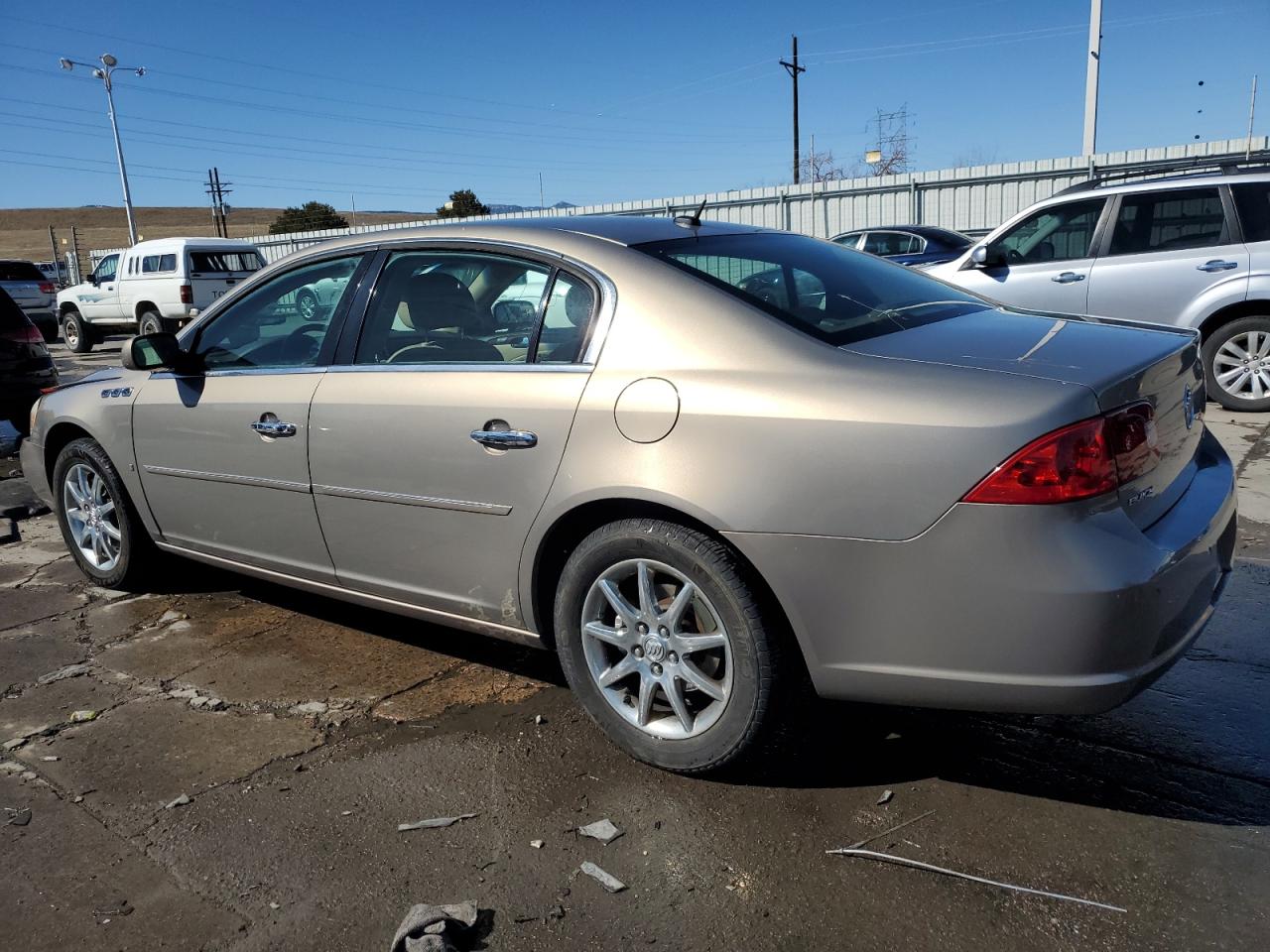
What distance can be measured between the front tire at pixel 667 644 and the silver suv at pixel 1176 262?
562 centimetres

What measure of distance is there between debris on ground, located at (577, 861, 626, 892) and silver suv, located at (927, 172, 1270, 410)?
6.14 meters

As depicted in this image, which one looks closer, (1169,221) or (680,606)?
(680,606)

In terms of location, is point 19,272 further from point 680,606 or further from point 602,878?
point 602,878

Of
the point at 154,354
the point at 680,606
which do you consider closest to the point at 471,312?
the point at 680,606

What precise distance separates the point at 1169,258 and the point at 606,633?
6.69 metres

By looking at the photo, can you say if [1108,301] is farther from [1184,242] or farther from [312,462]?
[312,462]

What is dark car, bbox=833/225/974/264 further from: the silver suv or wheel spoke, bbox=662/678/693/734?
wheel spoke, bbox=662/678/693/734

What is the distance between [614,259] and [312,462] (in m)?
1.33

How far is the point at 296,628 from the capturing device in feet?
13.7

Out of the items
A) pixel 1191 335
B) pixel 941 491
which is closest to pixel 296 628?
pixel 941 491

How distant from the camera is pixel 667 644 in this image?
8.96 ft

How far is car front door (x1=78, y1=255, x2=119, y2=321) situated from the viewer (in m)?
18.9

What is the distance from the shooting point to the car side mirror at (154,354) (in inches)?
157

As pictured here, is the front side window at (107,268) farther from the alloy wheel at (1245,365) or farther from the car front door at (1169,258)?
the alloy wheel at (1245,365)
